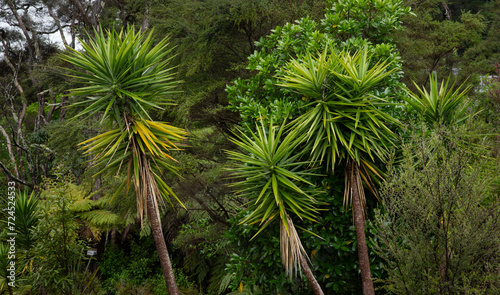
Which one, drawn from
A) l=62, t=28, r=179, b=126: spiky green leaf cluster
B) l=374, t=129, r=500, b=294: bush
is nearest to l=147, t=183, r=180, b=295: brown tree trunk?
l=62, t=28, r=179, b=126: spiky green leaf cluster

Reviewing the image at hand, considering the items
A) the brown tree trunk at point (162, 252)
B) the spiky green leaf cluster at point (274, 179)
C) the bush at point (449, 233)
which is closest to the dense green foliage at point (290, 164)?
the bush at point (449, 233)

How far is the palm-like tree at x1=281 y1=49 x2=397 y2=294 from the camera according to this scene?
3965 millimetres

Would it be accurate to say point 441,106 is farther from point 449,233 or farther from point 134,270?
point 134,270

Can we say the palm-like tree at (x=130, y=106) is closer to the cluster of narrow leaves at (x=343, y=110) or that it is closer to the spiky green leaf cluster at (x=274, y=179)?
the spiky green leaf cluster at (x=274, y=179)

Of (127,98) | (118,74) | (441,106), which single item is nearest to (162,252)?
(127,98)

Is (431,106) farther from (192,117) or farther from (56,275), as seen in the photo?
(56,275)

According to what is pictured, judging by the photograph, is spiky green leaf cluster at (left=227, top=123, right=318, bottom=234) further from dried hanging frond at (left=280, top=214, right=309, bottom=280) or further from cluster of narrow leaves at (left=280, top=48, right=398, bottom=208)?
cluster of narrow leaves at (left=280, top=48, right=398, bottom=208)

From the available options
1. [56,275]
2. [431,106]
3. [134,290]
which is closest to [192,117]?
[56,275]

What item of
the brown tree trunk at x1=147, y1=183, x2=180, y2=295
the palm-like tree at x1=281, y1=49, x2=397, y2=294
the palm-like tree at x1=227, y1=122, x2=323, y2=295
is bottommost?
the brown tree trunk at x1=147, y1=183, x2=180, y2=295

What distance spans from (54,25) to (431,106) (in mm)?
20042

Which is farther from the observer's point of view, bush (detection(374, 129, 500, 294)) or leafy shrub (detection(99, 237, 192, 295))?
leafy shrub (detection(99, 237, 192, 295))

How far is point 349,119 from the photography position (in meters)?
4.20

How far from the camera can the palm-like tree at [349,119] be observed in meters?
3.96

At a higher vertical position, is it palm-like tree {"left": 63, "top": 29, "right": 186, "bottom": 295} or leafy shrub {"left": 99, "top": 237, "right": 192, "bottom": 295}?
palm-like tree {"left": 63, "top": 29, "right": 186, "bottom": 295}
